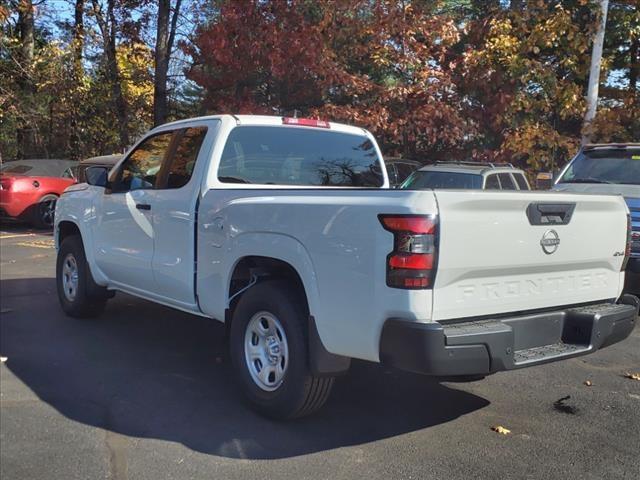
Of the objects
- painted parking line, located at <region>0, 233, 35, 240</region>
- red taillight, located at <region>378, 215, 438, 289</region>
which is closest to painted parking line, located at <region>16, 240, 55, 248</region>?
painted parking line, located at <region>0, 233, 35, 240</region>

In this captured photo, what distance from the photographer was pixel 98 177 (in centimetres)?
599

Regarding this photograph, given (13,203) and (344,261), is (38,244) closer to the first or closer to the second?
(13,203)

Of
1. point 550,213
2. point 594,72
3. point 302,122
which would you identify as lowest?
point 550,213

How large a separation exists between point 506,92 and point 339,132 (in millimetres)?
8688

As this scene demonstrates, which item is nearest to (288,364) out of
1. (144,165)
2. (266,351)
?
(266,351)

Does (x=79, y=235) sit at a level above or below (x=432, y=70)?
below

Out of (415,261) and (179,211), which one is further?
(179,211)

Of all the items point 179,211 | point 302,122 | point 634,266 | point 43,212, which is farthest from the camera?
point 43,212

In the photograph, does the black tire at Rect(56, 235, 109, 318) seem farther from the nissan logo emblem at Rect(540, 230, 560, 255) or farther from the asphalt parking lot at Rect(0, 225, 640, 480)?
the nissan logo emblem at Rect(540, 230, 560, 255)

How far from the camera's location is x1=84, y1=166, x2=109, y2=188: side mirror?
594cm

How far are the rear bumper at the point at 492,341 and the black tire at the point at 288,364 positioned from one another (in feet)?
2.20

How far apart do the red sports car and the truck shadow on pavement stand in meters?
8.36

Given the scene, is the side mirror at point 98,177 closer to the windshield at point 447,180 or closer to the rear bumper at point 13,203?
the windshield at point 447,180

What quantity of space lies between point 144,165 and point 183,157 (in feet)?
2.46
